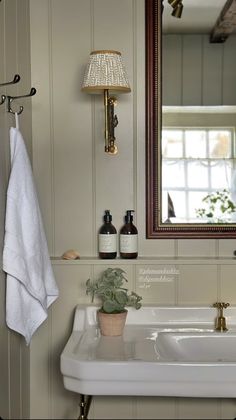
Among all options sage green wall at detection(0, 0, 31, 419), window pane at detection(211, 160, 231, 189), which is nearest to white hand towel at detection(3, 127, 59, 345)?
sage green wall at detection(0, 0, 31, 419)

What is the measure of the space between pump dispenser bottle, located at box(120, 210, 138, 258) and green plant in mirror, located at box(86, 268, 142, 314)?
0.11 metres

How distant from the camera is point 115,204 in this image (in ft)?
7.63

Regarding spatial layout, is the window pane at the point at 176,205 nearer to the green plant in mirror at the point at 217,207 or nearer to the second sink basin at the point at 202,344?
the green plant in mirror at the point at 217,207

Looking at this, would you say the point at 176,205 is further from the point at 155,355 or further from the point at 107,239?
the point at 155,355

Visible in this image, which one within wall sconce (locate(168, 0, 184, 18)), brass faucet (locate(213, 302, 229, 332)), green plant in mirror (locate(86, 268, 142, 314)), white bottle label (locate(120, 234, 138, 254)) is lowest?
brass faucet (locate(213, 302, 229, 332))

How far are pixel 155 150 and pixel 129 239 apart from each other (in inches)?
13.0

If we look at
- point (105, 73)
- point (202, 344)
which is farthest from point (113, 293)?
point (105, 73)

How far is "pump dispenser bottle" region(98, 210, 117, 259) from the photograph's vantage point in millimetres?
2270

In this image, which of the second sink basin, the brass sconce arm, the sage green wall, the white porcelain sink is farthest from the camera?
the brass sconce arm

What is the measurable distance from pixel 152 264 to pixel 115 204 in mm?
258

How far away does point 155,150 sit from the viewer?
7.52 ft

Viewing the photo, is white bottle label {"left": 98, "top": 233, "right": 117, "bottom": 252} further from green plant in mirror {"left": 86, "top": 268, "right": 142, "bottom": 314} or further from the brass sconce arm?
the brass sconce arm

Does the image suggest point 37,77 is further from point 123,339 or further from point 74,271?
point 123,339

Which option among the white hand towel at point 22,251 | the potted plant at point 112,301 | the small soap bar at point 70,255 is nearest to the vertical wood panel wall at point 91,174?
the small soap bar at point 70,255
